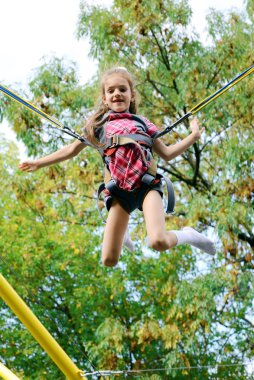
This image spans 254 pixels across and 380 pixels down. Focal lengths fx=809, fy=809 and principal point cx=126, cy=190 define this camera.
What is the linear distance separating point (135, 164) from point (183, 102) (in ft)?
16.9

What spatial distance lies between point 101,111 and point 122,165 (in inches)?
13.6

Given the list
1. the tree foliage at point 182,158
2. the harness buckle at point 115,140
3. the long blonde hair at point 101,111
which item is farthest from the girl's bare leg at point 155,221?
the tree foliage at point 182,158

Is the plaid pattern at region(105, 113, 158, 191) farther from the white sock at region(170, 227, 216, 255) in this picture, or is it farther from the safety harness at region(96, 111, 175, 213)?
the white sock at region(170, 227, 216, 255)

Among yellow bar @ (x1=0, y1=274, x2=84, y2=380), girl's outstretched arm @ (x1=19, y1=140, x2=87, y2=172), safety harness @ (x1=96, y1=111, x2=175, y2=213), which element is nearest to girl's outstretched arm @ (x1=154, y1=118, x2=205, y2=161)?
safety harness @ (x1=96, y1=111, x2=175, y2=213)

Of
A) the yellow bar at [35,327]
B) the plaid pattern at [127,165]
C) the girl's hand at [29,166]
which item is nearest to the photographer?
the yellow bar at [35,327]

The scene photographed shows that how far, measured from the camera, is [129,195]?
3.57 meters

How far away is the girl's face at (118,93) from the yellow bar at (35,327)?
94 centimetres

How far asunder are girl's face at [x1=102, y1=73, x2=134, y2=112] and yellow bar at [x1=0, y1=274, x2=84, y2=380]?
94cm

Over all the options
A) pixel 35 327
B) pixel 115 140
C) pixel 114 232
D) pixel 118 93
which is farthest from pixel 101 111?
pixel 35 327

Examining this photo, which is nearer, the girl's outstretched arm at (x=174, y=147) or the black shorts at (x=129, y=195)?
the black shorts at (x=129, y=195)

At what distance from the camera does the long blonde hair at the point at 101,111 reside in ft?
12.1

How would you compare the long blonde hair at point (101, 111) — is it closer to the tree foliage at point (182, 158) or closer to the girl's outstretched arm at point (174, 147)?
the girl's outstretched arm at point (174, 147)

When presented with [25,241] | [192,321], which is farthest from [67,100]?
[25,241]

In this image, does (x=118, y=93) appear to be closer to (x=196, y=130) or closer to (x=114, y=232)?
(x=196, y=130)
